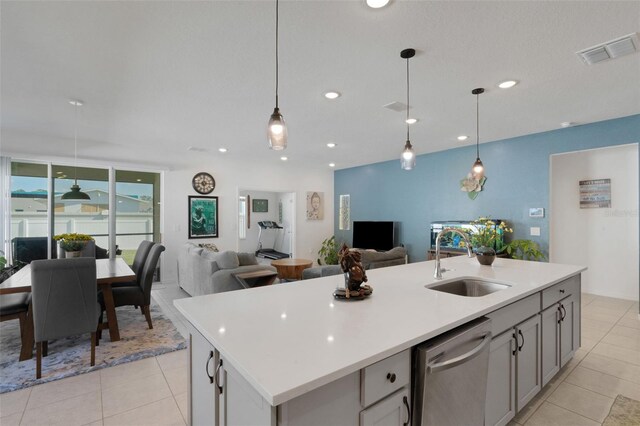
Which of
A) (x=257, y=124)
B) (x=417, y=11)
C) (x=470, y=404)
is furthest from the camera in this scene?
(x=257, y=124)

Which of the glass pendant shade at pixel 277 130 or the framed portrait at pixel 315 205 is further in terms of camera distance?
the framed portrait at pixel 315 205

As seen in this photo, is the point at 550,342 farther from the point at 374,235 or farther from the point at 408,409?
the point at 374,235

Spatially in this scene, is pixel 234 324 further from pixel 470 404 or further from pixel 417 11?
pixel 417 11

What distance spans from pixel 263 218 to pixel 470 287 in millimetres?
8178

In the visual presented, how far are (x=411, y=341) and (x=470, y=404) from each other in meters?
0.63

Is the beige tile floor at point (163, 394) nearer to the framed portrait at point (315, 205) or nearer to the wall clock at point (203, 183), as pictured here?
the wall clock at point (203, 183)

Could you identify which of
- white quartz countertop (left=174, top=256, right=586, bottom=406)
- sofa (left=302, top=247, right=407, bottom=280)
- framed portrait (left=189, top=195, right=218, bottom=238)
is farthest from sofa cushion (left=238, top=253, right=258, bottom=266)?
framed portrait (left=189, top=195, right=218, bottom=238)

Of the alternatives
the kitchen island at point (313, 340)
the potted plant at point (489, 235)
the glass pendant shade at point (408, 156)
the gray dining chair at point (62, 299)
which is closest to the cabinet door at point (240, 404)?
the kitchen island at point (313, 340)

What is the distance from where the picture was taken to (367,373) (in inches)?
43.0

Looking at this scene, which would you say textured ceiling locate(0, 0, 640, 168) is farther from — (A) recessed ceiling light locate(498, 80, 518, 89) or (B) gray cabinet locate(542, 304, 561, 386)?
(B) gray cabinet locate(542, 304, 561, 386)

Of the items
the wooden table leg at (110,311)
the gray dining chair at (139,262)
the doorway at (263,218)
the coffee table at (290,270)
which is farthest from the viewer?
the doorway at (263,218)

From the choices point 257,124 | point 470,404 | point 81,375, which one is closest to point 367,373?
point 470,404

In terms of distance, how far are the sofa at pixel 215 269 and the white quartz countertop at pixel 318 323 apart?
6.67 ft

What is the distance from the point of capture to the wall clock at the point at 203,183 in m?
6.59
